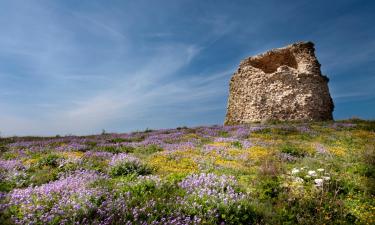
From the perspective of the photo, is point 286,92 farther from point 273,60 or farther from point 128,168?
point 128,168

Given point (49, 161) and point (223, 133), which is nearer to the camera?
point (49, 161)

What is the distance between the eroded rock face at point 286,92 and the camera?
1144 inches

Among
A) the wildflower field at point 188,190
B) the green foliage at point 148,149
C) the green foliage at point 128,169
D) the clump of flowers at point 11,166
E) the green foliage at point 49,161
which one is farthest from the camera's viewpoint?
the green foliage at point 148,149

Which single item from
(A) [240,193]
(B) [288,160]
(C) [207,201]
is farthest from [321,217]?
(B) [288,160]

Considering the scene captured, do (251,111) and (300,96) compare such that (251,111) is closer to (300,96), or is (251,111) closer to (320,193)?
(300,96)

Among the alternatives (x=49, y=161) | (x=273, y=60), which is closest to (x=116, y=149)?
(x=49, y=161)

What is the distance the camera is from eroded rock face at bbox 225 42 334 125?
2905 cm

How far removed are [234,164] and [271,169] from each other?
206 centimetres

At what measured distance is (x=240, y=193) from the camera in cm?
777

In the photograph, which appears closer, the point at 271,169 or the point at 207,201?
the point at 207,201

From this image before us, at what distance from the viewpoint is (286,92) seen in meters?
29.3

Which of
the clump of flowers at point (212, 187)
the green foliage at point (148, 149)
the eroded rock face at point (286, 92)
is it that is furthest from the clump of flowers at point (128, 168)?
the eroded rock face at point (286, 92)

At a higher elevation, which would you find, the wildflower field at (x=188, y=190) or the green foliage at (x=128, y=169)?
the green foliage at (x=128, y=169)

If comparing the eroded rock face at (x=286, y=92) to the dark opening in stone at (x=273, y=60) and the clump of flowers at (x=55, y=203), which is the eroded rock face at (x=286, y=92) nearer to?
the dark opening in stone at (x=273, y=60)
